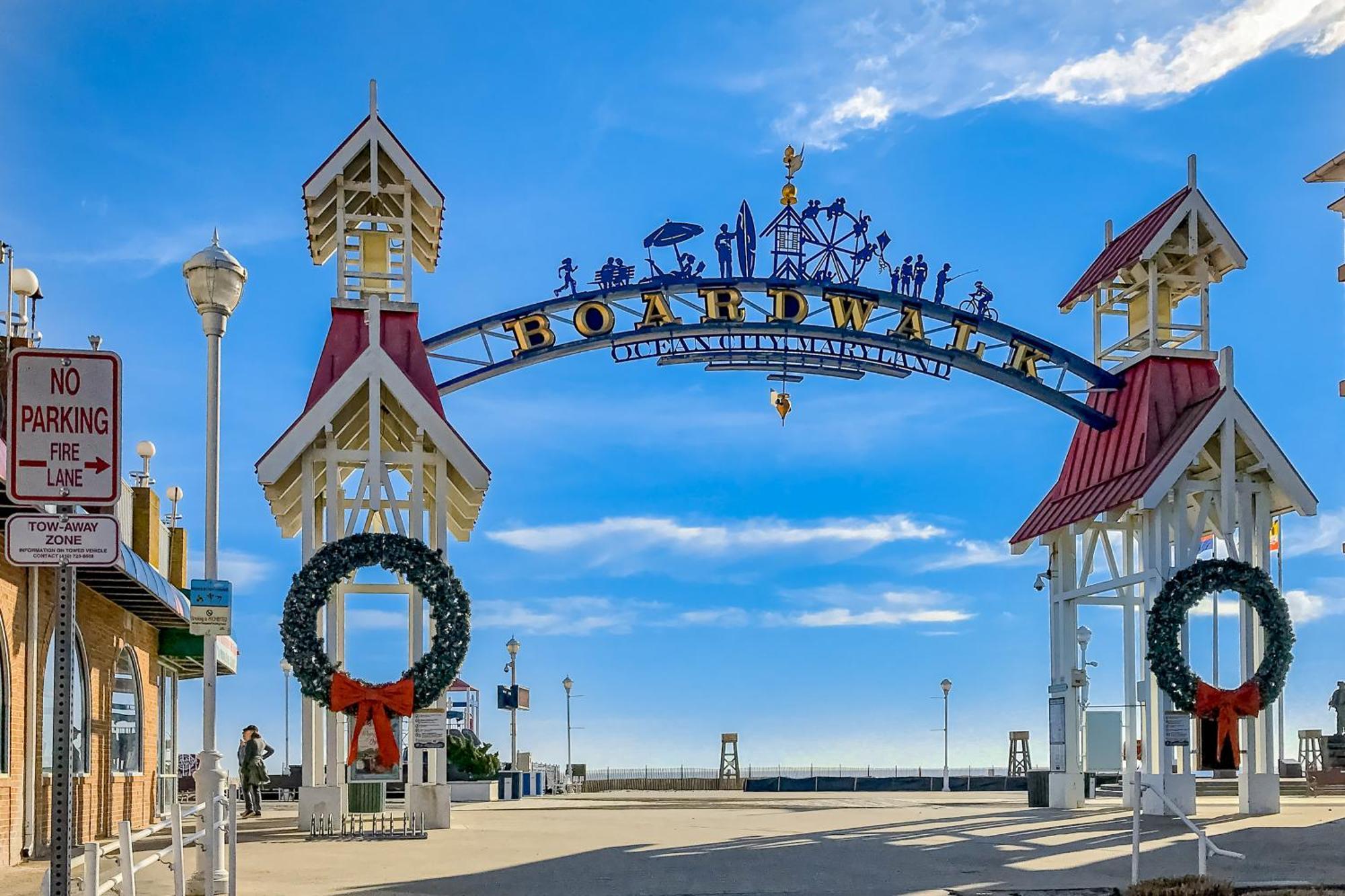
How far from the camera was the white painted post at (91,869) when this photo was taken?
36.0 ft

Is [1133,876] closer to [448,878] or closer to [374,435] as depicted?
[448,878]

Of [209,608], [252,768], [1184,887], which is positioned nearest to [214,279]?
[209,608]

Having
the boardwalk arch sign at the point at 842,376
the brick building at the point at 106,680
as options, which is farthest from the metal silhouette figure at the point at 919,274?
the brick building at the point at 106,680

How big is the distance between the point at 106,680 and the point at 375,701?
205 inches

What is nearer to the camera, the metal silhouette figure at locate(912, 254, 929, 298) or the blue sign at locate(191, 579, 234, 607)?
the blue sign at locate(191, 579, 234, 607)

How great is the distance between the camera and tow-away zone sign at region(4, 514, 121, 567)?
905 centimetres

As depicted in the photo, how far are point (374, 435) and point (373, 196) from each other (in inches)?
174

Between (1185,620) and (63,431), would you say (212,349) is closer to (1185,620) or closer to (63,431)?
(63,431)

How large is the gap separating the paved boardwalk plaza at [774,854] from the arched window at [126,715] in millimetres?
2607

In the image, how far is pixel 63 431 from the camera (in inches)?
361

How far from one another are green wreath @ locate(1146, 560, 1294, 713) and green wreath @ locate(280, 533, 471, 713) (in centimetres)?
1168

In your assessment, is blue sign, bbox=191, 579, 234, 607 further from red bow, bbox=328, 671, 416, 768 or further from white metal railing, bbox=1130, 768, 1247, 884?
white metal railing, bbox=1130, 768, 1247, 884

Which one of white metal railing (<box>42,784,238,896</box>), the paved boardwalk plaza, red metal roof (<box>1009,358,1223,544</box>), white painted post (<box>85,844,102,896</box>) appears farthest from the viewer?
red metal roof (<box>1009,358,1223,544</box>)

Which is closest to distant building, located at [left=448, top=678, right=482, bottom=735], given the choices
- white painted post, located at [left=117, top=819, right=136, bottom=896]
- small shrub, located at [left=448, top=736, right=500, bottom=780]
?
small shrub, located at [left=448, top=736, right=500, bottom=780]
